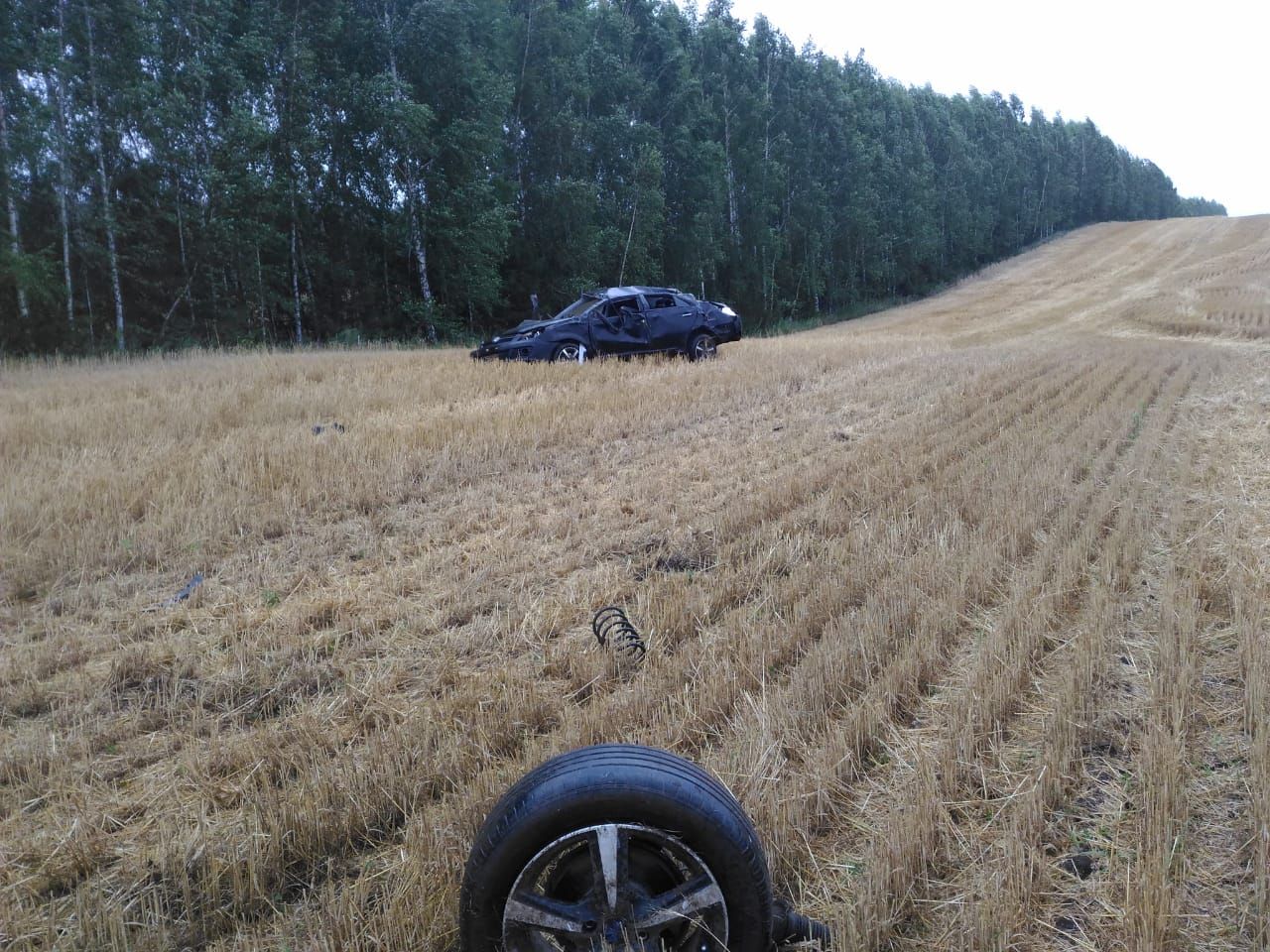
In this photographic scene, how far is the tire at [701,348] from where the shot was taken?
652 inches

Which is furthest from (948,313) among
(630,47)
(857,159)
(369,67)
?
(369,67)

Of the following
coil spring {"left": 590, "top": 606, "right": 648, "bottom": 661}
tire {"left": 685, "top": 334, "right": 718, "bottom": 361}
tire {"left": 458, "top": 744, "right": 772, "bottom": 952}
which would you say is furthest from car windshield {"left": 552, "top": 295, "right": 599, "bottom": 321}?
tire {"left": 458, "top": 744, "right": 772, "bottom": 952}

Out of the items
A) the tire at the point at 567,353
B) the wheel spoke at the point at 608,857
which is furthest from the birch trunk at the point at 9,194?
the wheel spoke at the point at 608,857

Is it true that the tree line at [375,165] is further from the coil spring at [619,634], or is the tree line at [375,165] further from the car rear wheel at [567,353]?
the coil spring at [619,634]

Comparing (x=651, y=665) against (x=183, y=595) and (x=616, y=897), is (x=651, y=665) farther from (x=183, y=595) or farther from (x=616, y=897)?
(x=183, y=595)

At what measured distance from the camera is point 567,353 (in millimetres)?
15094

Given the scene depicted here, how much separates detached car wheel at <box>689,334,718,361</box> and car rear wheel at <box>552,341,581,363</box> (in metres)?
2.70

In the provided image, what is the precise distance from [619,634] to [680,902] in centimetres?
224

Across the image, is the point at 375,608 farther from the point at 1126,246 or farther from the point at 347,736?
the point at 1126,246

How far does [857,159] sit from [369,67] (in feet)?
92.7

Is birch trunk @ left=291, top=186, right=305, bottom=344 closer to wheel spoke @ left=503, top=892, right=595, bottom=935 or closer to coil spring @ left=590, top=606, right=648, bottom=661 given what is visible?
coil spring @ left=590, top=606, right=648, bottom=661

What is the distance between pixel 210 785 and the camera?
9.80ft

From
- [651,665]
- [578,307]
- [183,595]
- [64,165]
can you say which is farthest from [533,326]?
[64,165]

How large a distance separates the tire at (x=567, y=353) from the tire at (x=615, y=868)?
13353mm
